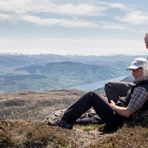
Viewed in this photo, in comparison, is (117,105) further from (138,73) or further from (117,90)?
(138,73)

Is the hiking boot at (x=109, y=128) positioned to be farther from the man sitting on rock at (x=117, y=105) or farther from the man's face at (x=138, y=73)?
the man's face at (x=138, y=73)

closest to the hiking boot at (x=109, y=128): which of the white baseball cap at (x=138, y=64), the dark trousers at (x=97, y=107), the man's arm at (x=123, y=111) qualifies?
the dark trousers at (x=97, y=107)

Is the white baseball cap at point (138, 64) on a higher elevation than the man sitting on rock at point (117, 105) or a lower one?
higher

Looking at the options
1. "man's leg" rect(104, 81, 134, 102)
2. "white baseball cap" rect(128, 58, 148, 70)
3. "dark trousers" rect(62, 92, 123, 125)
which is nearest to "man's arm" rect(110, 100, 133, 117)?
"dark trousers" rect(62, 92, 123, 125)

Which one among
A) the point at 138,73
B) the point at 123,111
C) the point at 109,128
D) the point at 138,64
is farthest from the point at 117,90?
the point at 138,64

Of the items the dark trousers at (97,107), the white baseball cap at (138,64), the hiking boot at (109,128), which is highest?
the white baseball cap at (138,64)

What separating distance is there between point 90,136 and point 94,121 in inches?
113

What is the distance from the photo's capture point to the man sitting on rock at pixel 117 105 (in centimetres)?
1353

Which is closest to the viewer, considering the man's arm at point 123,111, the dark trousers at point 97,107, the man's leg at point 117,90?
the man's arm at point 123,111

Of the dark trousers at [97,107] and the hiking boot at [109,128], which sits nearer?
the dark trousers at [97,107]

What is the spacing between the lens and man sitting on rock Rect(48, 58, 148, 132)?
13531mm

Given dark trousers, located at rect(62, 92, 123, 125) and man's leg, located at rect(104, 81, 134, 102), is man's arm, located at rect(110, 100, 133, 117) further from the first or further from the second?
man's leg, located at rect(104, 81, 134, 102)

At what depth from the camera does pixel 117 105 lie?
607 inches

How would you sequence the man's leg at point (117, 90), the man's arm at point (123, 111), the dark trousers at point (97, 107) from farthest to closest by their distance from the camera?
the man's leg at point (117, 90) < the dark trousers at point (97, 107) < the man's arm at point (123, 111)
